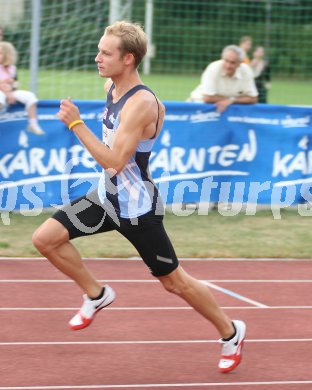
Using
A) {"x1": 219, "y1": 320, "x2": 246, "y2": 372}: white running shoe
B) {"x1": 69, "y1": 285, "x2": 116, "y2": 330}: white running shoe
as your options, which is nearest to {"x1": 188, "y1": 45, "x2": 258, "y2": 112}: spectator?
{"x1": 69, "y1": 285, "x2": 116, "y2": 330}: white running shoe

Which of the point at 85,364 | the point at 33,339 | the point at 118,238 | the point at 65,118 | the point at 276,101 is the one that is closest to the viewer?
the point at 65,118

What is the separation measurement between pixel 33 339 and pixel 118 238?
376cm

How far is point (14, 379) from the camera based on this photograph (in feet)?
19.2

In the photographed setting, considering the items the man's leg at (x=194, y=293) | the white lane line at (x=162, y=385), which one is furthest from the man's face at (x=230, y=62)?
the white lane line at (x=162, y=385)

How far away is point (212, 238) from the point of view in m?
10.5

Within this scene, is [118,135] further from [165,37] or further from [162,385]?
[165,37]

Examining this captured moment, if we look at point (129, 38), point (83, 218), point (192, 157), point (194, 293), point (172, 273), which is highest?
point (129, 38)

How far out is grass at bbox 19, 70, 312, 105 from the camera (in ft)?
53.8

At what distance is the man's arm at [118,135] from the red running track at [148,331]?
1.29 meters

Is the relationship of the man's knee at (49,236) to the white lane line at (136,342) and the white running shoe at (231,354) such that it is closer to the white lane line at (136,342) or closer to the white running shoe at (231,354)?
the white lane line at (136,342)

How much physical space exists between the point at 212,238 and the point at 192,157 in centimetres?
156

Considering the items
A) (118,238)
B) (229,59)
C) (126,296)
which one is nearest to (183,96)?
(229,59)

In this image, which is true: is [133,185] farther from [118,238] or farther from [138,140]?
[118,238]

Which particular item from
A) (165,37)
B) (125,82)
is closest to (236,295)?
(125,82)
